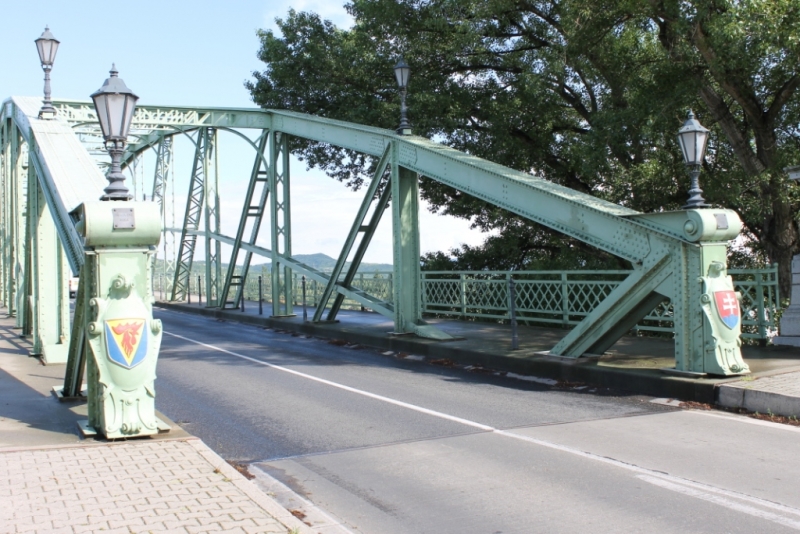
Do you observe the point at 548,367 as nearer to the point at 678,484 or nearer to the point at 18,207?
the point at 678,484

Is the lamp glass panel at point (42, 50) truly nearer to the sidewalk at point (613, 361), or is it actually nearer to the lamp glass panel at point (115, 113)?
the lamp glass panel at point (115, 113)

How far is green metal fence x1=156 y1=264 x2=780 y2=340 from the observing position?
476 inches

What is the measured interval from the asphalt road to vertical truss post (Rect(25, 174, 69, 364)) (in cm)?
Answer: 232

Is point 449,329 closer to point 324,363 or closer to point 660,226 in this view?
point 324,363

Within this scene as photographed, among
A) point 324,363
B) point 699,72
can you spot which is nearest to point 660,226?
point 699,72

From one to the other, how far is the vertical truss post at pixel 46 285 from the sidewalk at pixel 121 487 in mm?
4991

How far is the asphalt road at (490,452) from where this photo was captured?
17.5 ft

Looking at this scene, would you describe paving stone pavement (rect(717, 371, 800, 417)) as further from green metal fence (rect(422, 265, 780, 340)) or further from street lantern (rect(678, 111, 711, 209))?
green metal fence (rect(422, 265, 780, 340))

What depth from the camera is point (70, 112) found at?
19.6 metres

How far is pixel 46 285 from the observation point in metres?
12.8

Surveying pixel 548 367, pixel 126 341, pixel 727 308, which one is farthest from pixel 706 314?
pixel 126 341

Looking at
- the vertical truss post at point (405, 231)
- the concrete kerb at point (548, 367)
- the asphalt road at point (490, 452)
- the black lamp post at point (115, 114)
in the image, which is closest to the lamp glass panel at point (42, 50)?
the asphalt road at point (490, 452)

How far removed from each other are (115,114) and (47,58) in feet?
20.6

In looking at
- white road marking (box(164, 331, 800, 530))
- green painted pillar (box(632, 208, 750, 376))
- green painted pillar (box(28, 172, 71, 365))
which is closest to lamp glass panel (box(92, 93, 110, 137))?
white road marking (box(164, 331, 800, 530))
